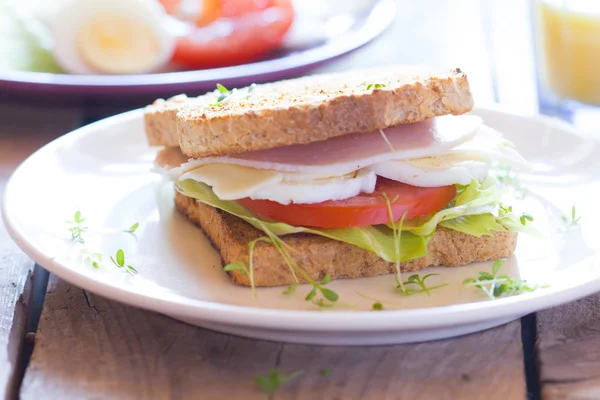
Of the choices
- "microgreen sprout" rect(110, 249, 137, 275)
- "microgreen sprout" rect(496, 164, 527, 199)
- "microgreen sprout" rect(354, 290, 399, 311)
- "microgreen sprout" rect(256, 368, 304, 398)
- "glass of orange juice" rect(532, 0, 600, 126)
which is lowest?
"glass of orange juice" rect(532, 0, 600, 126)

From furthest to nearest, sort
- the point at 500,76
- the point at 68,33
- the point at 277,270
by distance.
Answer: the point at 500,76, the point at 68,33, the point at 277,270

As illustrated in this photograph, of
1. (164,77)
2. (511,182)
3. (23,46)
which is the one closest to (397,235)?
(511,182)

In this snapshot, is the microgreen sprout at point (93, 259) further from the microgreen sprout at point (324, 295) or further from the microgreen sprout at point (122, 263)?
the microgreen sprout at point (324, 295)

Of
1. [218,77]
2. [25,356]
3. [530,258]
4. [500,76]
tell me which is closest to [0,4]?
[218,77]

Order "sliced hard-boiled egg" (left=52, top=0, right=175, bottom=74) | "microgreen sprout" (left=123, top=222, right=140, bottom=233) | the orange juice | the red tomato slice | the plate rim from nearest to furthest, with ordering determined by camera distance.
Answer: "microgreen sprout" (left=123, top=222, right=140, bottom=233), the plate rim, the orange juice, "sliced hard-boiled egg" (left=52, top=0, right=175, bottom=74), the red tomato slice

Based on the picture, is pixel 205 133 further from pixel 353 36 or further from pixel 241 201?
pixel 353 36

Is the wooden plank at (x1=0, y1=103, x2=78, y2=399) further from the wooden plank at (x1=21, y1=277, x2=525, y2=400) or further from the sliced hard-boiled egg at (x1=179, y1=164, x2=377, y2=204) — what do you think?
the sliced hard-boiled egg at (x1=179, y1=164, x2=377, y2=204)

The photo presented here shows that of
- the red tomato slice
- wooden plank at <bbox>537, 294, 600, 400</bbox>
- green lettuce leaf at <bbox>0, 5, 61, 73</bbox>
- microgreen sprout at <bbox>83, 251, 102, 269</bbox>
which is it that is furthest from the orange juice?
microgreen sprout at <bbox>83, 251, 102, 269</bbox>
